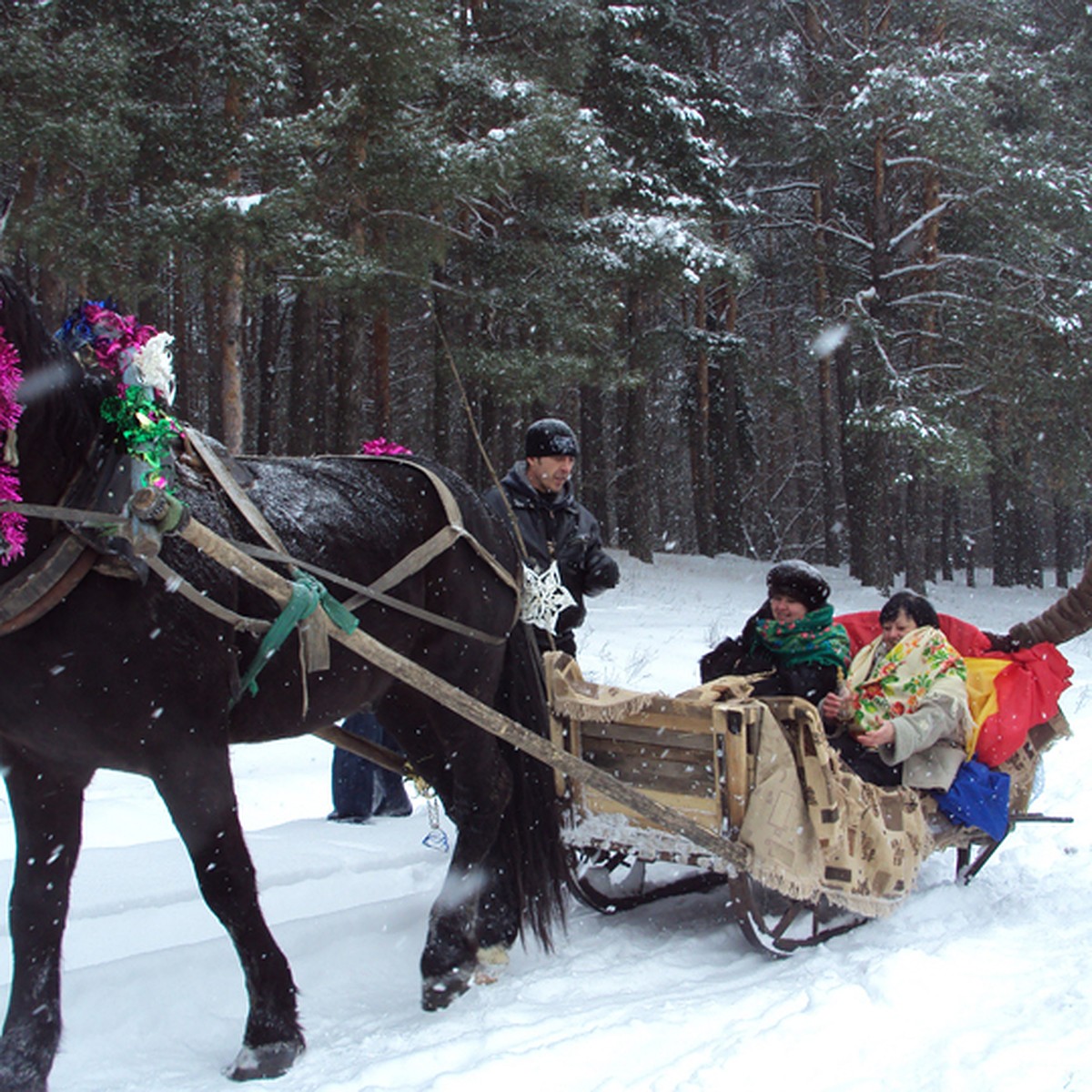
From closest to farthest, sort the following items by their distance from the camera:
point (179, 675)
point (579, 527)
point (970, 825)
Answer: point (179, 675) < point (970, 825) < point (579, 527)

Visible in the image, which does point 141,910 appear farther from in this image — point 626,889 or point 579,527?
point 579,527

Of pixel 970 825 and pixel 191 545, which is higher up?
pixel 191 545

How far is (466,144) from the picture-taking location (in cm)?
1152

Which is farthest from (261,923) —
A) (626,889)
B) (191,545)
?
(626,889)

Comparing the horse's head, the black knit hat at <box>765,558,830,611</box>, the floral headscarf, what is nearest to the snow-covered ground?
the floral headscarf

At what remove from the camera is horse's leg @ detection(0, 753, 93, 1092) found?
2691mm

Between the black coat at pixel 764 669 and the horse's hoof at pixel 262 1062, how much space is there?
7.16 feet

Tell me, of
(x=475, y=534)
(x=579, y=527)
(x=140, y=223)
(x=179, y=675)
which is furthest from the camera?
(x=140, y=223)

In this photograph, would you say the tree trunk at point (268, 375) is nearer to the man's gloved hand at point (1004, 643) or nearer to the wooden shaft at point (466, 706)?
the man's gloved hand at point (1004, 643)

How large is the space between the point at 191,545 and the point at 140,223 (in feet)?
27.8

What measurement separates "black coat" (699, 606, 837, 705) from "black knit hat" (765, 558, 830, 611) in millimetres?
256

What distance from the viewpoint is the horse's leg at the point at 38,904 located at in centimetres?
269

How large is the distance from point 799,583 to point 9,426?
294 centimetres

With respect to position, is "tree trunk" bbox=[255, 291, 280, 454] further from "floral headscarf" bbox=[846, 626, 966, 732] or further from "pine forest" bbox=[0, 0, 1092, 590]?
"floral headscarf" bbox=[846, 626, 966, 732]
